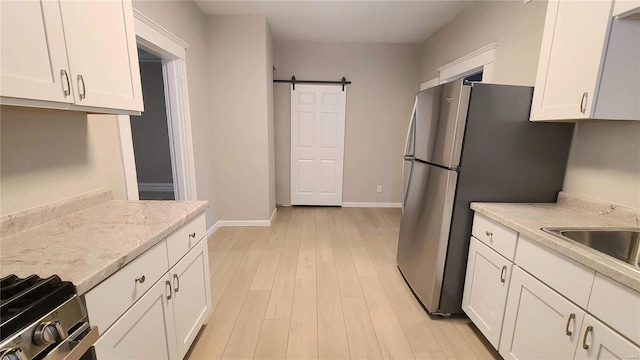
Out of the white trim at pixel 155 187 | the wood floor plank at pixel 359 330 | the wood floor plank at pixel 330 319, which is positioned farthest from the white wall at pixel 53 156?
the white trim at pixel 155 187

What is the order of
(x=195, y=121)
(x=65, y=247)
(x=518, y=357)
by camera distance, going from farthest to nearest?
(x=195, y=121), (x=518, y=357), (x=65, y=247)

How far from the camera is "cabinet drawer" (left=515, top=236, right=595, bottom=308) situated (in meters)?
1.02

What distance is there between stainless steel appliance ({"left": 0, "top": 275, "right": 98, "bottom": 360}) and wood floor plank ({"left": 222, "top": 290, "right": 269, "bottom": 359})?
959 millimetres

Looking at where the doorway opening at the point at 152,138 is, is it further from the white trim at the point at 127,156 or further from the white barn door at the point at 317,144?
the white trim at the point at 127,156

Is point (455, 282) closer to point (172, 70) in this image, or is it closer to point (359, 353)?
point (359, 353)

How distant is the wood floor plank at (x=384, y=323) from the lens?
1611mm

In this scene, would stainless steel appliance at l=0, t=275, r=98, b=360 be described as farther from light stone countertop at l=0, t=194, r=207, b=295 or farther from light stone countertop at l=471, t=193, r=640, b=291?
light stone countertop at l=471, t=193, r=640, b=291

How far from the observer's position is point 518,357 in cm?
135

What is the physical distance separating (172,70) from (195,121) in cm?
53

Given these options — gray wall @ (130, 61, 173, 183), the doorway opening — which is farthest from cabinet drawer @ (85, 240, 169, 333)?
gray wall @ (130, 61, 173, 183)

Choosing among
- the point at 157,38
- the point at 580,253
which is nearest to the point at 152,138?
the point at 157,38

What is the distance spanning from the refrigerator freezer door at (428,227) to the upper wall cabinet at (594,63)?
653mm

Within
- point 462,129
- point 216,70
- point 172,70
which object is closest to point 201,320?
point 462,129

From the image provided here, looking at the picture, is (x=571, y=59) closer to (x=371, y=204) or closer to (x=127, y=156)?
(x=127, y=156)
